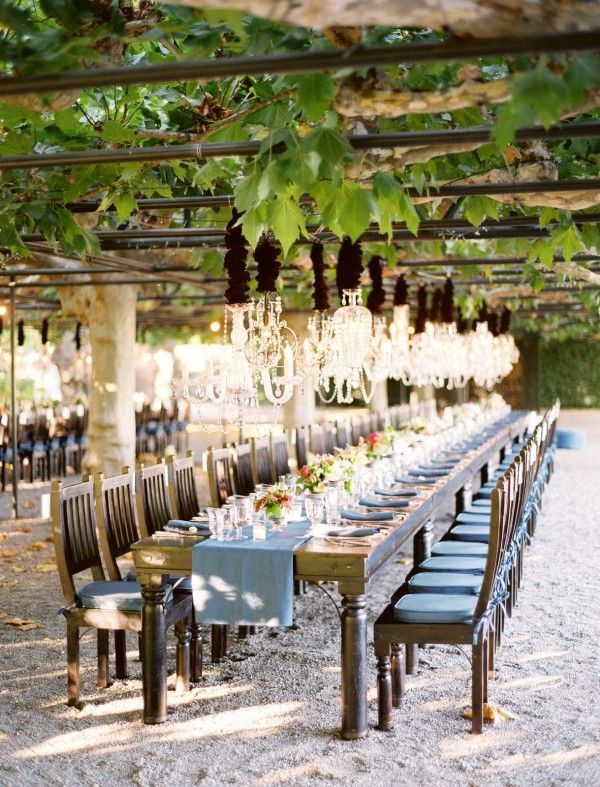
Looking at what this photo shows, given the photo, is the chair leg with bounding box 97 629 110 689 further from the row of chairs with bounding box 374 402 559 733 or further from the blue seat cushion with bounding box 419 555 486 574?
the blue seat cushion with bounding box 419 555 486 574

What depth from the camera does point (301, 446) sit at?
927 centimetres

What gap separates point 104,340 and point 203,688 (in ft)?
17.2

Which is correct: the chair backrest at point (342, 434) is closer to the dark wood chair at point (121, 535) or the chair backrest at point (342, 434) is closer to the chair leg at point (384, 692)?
the dark wood chair at point (121, 535)

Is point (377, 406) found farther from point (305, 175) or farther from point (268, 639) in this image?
point (305, 175)

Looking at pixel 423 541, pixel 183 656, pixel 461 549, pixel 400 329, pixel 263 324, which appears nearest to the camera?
pixel 183 656

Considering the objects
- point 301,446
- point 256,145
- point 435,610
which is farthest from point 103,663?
point 301,446

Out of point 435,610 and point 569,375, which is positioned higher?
point 569,375

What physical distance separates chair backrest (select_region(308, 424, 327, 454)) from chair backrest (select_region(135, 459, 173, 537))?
341cm

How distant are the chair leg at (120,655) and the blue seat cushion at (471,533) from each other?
246 centimetres

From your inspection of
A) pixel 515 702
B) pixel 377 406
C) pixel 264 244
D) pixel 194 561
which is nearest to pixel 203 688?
pixel 194 561

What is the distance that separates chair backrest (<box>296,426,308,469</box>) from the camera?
30.1ft

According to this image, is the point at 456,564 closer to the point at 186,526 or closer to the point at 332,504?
the point at 332,504

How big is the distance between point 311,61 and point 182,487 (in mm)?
4277

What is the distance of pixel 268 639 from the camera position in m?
5.56
